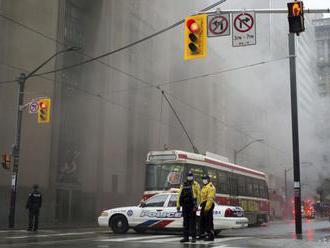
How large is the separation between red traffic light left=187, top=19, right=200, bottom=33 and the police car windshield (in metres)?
5.09

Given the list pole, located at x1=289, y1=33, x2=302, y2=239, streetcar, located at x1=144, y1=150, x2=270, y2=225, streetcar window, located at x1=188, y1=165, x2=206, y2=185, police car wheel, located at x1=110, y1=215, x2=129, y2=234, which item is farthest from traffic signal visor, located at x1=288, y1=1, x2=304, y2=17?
streetcar window, located at x1=188, y1=165, x2=206, y2=185

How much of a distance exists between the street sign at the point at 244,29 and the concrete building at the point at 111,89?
8178 millimetres

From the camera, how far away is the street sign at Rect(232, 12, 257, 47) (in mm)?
9573

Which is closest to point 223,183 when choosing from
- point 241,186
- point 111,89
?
point 241,186

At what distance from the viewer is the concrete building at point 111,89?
56.1ft

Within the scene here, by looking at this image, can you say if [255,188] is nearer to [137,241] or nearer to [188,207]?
[188,207]

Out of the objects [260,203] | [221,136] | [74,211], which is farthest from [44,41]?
[221,136]

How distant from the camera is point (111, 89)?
20.8 m

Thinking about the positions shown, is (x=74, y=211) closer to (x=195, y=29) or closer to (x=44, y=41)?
(x=44, y=41)

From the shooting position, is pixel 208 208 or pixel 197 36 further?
pixel 197 36

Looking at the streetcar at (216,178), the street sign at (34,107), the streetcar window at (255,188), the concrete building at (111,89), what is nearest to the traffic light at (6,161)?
the street sign at (34,107)

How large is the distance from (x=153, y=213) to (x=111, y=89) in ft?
33.7

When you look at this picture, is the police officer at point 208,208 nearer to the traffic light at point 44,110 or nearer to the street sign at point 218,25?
the street sign at point 218,25

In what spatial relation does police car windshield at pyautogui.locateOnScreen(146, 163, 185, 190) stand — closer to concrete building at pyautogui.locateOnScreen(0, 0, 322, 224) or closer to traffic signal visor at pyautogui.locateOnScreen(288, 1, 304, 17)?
concrete building at pyautogui.locateOnScreen(0, 0, 322, 224)
